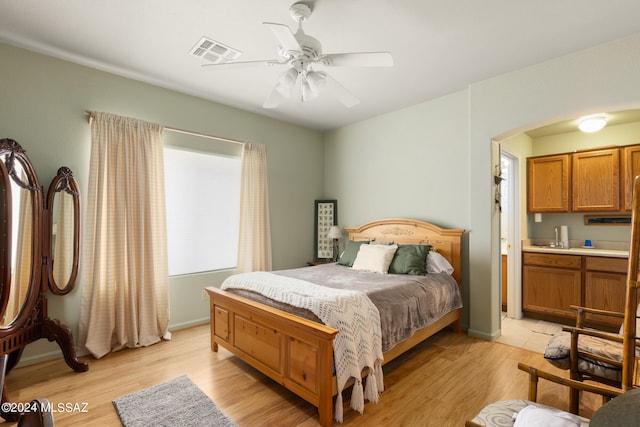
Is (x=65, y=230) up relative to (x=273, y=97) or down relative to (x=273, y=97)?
down

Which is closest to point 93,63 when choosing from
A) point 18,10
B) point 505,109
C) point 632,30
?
point 18,10

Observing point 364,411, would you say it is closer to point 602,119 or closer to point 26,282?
point 26,282

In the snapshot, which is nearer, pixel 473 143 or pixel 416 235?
pixel 473 143

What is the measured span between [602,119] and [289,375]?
4.41 m

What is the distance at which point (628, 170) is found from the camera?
12.1ft

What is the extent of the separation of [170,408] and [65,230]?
1933 mm

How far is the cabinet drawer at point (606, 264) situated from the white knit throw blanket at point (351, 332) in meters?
3.10

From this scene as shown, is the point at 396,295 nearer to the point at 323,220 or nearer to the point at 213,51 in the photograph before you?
the point at 323,220

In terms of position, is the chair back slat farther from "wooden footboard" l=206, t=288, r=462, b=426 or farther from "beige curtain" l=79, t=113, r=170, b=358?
"beige curtain" l=79, t=113, r=170, b=358

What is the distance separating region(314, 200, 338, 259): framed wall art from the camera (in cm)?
502

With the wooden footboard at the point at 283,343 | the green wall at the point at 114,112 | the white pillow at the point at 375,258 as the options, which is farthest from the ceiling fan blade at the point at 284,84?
the white pillow at the point at 375,258

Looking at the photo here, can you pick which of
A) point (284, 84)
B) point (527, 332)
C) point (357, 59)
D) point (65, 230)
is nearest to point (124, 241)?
point (65, 230)

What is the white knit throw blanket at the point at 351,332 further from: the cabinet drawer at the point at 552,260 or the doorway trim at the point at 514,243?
the cabinet drawer at the point at 552,260

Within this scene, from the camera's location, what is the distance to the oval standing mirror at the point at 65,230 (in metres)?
2.75
